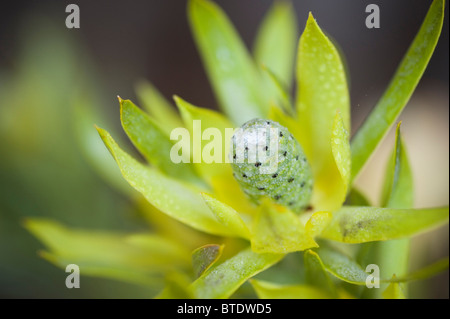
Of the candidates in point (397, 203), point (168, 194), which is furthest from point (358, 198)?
point (168, 194)

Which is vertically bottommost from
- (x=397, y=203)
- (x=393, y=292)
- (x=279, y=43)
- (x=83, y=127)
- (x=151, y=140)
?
(x=393, y=292)

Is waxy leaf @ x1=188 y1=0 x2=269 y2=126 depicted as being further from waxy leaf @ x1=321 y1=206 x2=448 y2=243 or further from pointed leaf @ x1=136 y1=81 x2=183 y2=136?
waxy leaf @ x1=321 y1=206 x2=448 y2=243

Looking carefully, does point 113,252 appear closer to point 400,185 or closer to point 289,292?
point 289,292

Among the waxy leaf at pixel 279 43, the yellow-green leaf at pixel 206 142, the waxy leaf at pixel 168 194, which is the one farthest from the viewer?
the waxy leaf at pixel 279 43

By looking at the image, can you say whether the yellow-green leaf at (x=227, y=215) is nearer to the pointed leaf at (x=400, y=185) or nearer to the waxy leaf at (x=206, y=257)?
the waxy leaf at (x=206, y=257)

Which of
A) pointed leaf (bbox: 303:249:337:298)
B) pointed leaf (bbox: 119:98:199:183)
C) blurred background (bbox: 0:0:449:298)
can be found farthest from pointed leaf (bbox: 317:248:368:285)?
blurred background (bbox: 0:0:449:298)

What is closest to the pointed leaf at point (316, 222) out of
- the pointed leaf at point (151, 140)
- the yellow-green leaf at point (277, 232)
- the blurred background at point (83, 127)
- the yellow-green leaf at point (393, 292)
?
the yellow-green leaf at point (277, 232)
